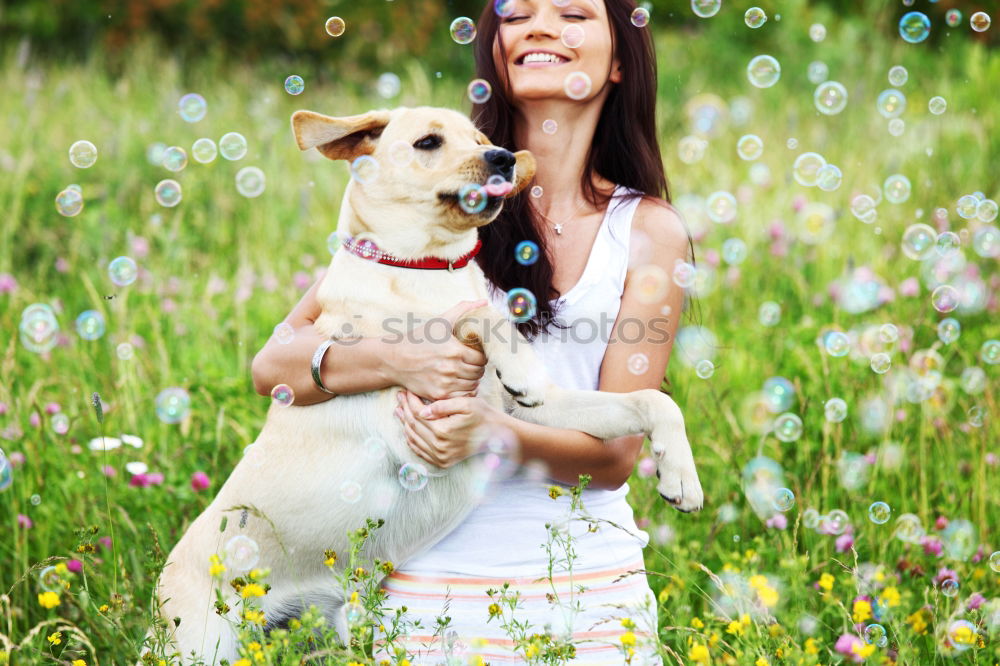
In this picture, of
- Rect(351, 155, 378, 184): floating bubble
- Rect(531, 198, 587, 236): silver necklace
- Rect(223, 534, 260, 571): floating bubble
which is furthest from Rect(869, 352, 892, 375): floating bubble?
Rect(223, 534, 260, 571): floating bubble

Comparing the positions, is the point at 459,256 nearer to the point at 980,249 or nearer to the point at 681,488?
the point at 681,488

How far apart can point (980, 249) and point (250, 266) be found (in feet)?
11.8

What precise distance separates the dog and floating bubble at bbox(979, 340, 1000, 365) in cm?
194

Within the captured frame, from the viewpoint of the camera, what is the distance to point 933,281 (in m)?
4.71

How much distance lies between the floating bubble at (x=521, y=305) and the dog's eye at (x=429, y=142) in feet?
1.55

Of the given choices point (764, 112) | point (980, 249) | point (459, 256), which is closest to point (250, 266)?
point (459, 256)

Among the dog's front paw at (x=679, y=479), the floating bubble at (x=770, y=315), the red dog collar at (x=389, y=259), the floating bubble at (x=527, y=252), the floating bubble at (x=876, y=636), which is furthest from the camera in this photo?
the floating bubble at (x=770, y=315)

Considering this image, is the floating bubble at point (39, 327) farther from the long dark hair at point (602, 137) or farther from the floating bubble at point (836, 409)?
the floating bubble at point (836, 409)

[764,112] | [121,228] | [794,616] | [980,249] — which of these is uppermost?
[764,112]

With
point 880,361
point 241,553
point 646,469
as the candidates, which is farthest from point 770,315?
point 241,553

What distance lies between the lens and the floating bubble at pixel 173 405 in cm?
322

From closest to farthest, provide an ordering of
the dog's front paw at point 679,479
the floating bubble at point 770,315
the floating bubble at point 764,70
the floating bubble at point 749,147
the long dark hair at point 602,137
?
the dog's front paw at point 679,479 → the long dark hair at point 602,137 → the floating bubble at point 764,70 → the floating bubble at point 749,147 → the floating bubble at point 770,315

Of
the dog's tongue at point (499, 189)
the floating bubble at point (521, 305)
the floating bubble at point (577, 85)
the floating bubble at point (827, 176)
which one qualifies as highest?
the floating bubble at point (577, 85)

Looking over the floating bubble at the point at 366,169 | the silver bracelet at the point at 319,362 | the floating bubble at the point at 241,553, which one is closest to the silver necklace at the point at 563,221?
the floating bubble at the point at 366,169
